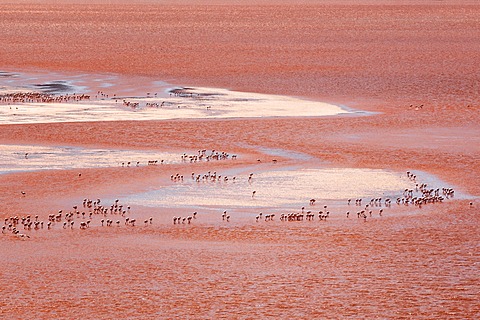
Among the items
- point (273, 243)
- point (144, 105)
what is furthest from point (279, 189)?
point (144, 105)

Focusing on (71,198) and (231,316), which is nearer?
(231,316)

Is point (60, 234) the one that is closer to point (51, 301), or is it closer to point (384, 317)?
point (51, 301)

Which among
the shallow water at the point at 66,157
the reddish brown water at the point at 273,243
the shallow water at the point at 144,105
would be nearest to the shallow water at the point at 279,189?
the reddish brown water at the point at 273,243

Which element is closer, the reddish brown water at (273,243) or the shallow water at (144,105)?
the reddish brown water at (273,243)

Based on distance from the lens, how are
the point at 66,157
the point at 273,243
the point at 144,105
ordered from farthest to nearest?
the point at 144,105 → the point at 66,157 → the point at 273,243

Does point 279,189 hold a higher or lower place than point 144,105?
lower

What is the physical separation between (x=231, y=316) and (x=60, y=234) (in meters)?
5.57

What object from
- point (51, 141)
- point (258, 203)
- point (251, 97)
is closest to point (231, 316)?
point (258, 203)

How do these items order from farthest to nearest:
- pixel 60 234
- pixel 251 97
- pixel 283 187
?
pixel 251 97 < pixel 283 187 < pixel 60 234

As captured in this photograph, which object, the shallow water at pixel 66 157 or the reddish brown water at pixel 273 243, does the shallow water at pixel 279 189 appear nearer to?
the reddish brown water at pixel 273 243

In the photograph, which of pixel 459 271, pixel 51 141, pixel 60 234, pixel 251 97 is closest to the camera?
pixel 459 271

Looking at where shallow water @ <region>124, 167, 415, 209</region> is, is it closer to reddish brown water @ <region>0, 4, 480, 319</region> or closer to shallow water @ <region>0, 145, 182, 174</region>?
reddish brown water @ <region>0, 4, 480, 319</region>

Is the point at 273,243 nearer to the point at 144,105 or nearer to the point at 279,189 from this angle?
the point at 279,189

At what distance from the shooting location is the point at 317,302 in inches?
630
